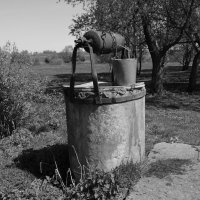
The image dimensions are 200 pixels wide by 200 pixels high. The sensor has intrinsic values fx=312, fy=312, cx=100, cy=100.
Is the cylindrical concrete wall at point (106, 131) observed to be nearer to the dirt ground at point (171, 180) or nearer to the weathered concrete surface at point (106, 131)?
the weathered concrete surface at point (106, 131)

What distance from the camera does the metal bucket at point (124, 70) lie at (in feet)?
17.4

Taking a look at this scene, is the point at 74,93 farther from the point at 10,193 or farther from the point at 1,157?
the point at 1,157

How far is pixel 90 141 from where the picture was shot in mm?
5305

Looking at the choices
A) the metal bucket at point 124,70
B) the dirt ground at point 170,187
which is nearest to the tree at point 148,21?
the metal bucket at point 124,70

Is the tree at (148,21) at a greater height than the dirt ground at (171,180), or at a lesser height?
greater

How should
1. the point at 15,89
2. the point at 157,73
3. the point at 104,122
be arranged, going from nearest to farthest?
the point at 104,122, the point at 15,89, the point at 157,73

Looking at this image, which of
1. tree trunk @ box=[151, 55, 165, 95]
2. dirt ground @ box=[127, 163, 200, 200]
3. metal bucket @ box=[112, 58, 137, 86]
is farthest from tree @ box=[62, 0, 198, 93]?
dirt ground @ box=[127, 163, 200, 200]

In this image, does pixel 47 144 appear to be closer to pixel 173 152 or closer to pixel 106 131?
pixel 106 131

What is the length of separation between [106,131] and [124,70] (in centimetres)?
108

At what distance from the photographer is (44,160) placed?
6816 mm

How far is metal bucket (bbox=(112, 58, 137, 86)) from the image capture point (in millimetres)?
5309

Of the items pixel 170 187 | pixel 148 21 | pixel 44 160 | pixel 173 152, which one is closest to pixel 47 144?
pixel 44 160

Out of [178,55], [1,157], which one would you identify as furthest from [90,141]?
[178,55]

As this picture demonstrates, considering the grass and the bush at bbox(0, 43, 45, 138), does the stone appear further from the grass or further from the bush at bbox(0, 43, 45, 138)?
the bush at bbox(0, 43, 45, 138)
